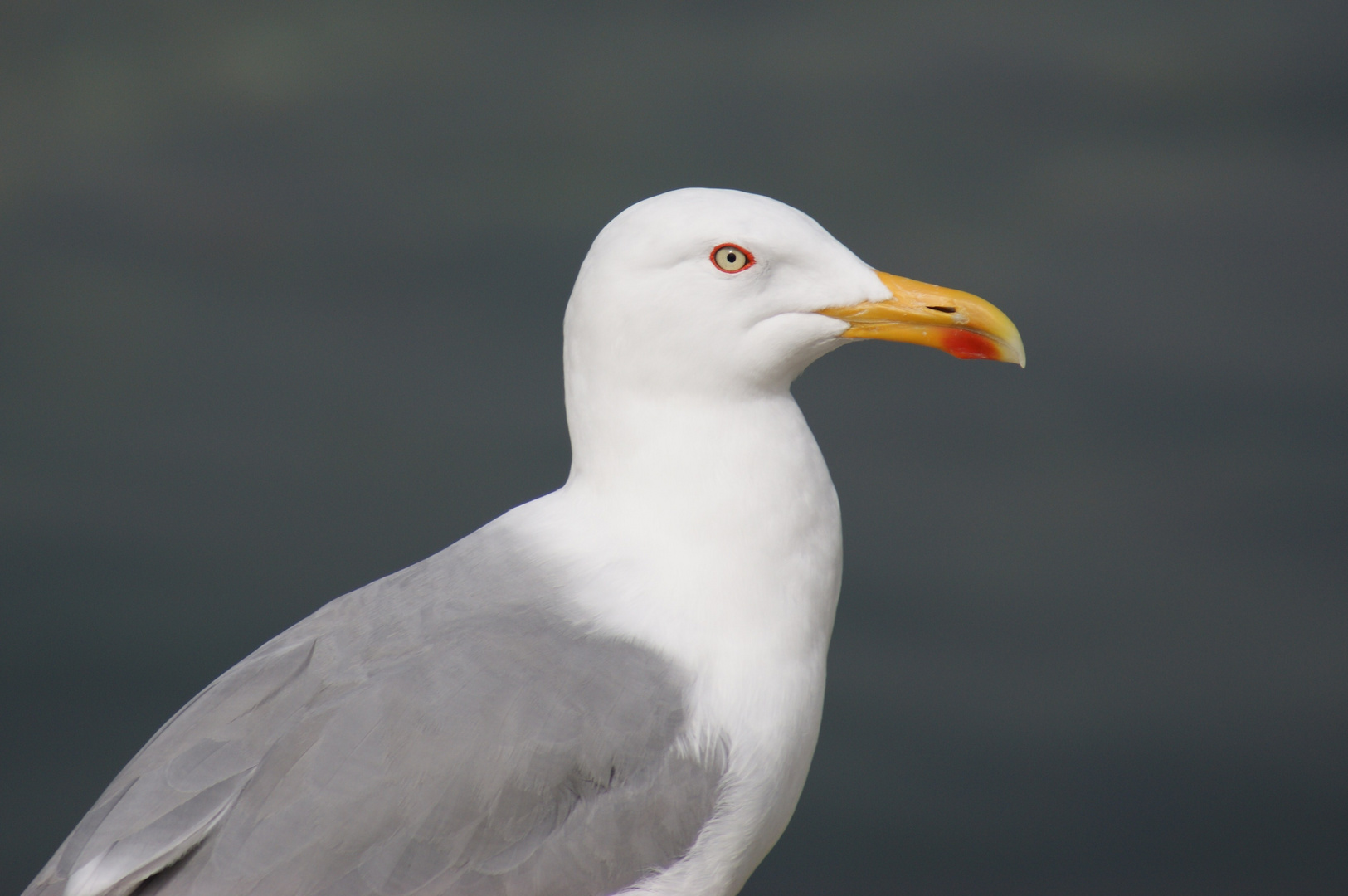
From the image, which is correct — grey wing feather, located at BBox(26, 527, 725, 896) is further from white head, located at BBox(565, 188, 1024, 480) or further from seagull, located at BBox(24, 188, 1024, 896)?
white head, located at BBox(565, 188, 1024, 480)

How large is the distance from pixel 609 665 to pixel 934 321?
23.7 inches

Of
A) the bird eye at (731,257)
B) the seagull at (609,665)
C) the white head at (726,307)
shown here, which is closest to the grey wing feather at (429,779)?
the seagull at (609,665)

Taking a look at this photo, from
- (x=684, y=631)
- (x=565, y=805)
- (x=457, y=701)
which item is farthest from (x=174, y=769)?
(x=684, y=631)

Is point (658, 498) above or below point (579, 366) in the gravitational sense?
below

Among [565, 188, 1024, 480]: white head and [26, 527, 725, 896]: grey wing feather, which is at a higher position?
[565, 188, 1024, 480]: white head

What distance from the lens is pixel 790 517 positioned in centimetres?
186

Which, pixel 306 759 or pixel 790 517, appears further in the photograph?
pixel 790 517

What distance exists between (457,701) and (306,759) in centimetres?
19

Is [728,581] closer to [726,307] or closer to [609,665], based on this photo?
[609,665]

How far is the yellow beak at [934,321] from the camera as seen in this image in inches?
69.8

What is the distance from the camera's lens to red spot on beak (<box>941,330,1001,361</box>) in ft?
5.95

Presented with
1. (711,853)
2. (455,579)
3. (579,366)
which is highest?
(579,366)

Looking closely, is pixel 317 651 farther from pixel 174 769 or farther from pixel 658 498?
pixel 658 498

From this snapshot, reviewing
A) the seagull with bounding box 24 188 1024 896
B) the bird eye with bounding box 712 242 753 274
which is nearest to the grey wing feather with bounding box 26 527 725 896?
the seagull with bounding box 24 188 1024 896
